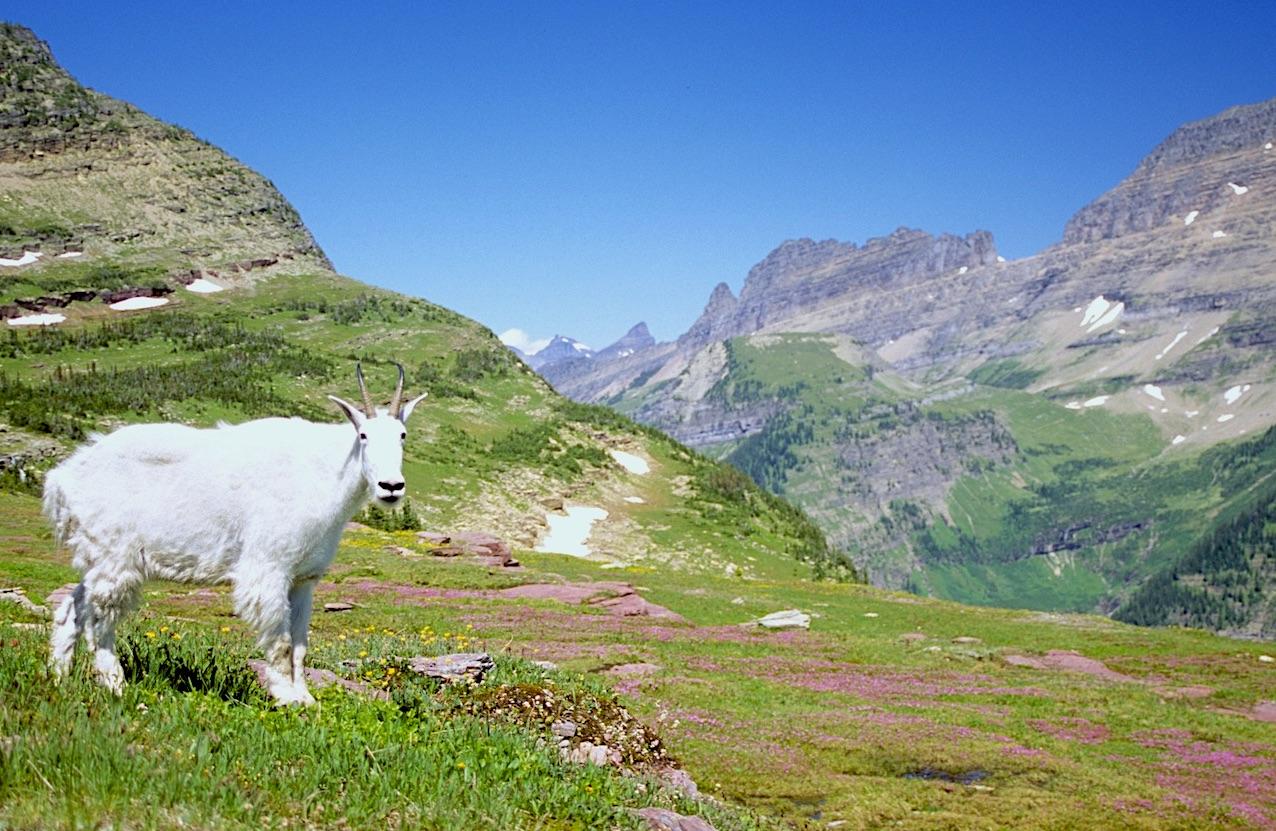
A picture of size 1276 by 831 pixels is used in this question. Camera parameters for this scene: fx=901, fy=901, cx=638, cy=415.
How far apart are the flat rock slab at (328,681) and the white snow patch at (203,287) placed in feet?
540

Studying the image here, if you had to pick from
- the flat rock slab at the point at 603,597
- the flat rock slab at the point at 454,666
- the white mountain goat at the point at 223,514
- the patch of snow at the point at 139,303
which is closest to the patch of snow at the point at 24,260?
the patch of snow at the point at 139,303

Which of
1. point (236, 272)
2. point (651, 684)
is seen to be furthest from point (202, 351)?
point (651, 684)

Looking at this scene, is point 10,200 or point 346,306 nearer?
point 346,306

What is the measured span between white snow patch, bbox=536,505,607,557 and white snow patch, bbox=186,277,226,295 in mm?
96682

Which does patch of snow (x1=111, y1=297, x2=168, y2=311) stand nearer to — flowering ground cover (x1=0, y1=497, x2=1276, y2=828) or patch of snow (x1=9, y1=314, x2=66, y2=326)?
patch of snow (x1=9, y1=314, x2=66, y2=326)

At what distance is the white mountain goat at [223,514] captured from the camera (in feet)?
31.5

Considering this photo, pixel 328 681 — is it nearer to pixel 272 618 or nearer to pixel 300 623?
pixel 300 623

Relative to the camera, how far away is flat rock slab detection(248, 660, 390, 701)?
37.9ft

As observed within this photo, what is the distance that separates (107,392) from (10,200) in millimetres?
118211

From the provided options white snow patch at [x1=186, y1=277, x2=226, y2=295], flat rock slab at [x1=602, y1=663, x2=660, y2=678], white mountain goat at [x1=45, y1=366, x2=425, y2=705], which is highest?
white snow patch at [x1=186, y1=277, x2=226, y2=295]

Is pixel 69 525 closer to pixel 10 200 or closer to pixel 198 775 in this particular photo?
pixel 198 775

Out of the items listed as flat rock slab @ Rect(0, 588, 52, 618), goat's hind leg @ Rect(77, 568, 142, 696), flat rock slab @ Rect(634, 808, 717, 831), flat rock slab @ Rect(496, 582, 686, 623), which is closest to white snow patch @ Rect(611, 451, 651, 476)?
flat rock slab @ Rect(496, 582, 686, 623)

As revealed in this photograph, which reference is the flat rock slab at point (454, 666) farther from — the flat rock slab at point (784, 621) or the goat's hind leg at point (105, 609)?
the flat rock slab at point (784, 621)

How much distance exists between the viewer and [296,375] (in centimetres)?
11119
